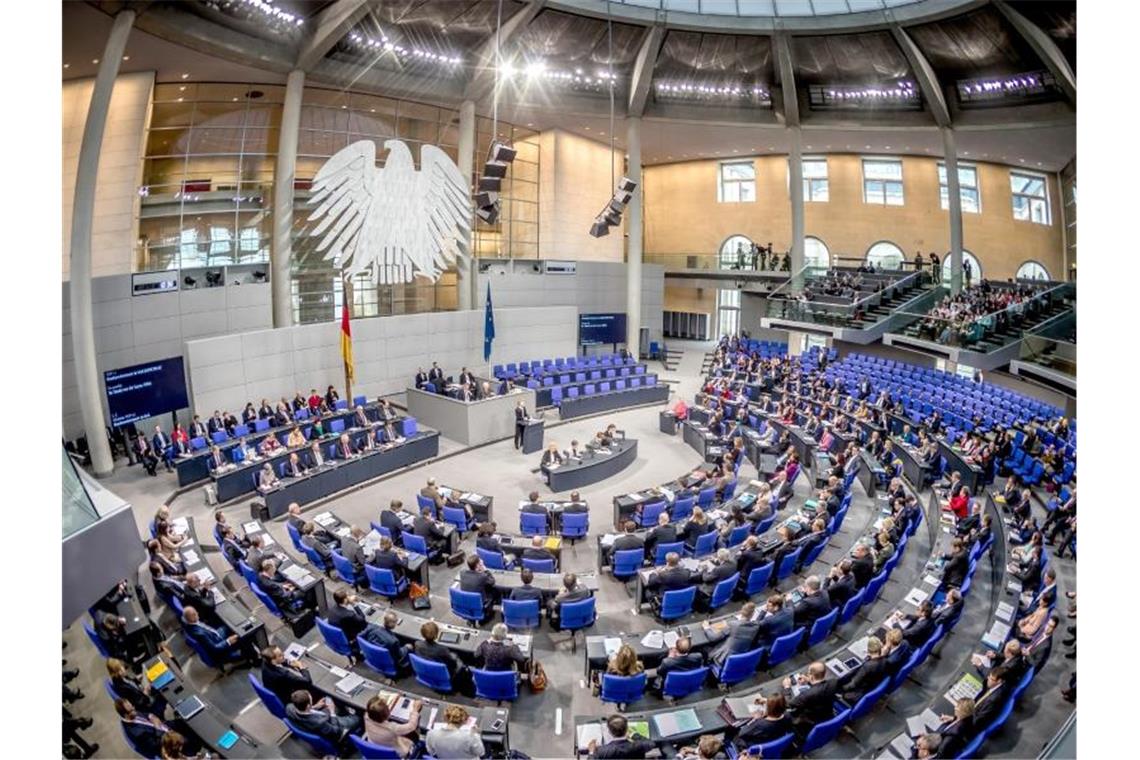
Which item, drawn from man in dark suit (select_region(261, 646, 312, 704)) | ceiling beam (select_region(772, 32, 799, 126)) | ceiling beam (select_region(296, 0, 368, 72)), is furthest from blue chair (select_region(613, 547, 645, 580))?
ceiling beam (select_region(772, 32, 799, 126))

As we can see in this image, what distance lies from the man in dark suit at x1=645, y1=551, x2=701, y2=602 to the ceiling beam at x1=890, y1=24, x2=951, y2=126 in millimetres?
19508

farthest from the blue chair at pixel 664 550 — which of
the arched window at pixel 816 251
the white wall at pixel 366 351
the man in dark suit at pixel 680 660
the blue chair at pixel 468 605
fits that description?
the arched window at pixel 816 251

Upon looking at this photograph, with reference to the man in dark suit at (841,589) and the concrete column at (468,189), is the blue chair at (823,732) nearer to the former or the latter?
the man in dark suit at (841,589)

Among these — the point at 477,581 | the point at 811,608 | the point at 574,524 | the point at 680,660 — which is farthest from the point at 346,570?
the point at 811,608

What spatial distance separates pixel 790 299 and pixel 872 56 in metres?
8.65

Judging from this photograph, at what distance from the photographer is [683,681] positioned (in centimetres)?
655

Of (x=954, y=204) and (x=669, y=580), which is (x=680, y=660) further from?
(x=954, y=204)

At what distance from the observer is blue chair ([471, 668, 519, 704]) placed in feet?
21.2

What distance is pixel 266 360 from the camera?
57.3 ft

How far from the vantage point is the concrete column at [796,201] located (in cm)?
2430

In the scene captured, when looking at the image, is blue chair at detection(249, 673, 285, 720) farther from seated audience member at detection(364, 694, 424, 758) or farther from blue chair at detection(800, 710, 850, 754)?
blue chair at detection(800, 710, 850, 754)

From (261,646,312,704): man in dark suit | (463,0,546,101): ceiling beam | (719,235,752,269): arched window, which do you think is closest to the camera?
(261,646,312,704): man in dark suit

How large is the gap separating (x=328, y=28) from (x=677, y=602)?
16.6 meters

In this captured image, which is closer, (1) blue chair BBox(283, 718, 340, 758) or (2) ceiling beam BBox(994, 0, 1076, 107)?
(1) blue chair BBox(283, 718, 340, 758)
